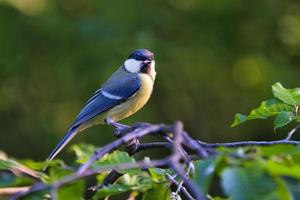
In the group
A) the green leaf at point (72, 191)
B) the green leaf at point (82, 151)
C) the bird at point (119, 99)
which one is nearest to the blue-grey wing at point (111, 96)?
the bird at point (119, 99)

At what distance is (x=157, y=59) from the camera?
4.76 meters

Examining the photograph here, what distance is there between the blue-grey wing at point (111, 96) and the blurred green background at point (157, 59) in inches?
49.7

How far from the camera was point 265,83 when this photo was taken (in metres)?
4.89

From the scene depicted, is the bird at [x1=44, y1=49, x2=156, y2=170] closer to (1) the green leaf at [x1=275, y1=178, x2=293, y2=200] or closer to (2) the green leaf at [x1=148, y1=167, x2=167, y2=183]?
(2) the green leaf at [x1=148, y1=167, x2=167, y2=183]

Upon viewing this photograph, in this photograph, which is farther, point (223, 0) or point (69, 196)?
point (223, 0)

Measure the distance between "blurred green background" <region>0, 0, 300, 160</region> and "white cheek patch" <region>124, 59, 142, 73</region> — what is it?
43.7 inches

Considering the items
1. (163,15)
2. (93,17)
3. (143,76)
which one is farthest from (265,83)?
(143,76)

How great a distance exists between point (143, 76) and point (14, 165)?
2490 millimetres

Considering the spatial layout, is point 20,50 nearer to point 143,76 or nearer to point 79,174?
point 143,76

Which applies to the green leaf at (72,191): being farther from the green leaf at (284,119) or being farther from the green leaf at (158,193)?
the green leaf at (284,119)

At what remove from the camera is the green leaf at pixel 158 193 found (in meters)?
1.21

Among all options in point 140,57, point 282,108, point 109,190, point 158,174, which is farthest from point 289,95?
point 140,57

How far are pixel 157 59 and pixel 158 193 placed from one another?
→ 358 centimetres

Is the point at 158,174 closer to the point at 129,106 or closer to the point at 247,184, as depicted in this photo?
the point at 247,184
